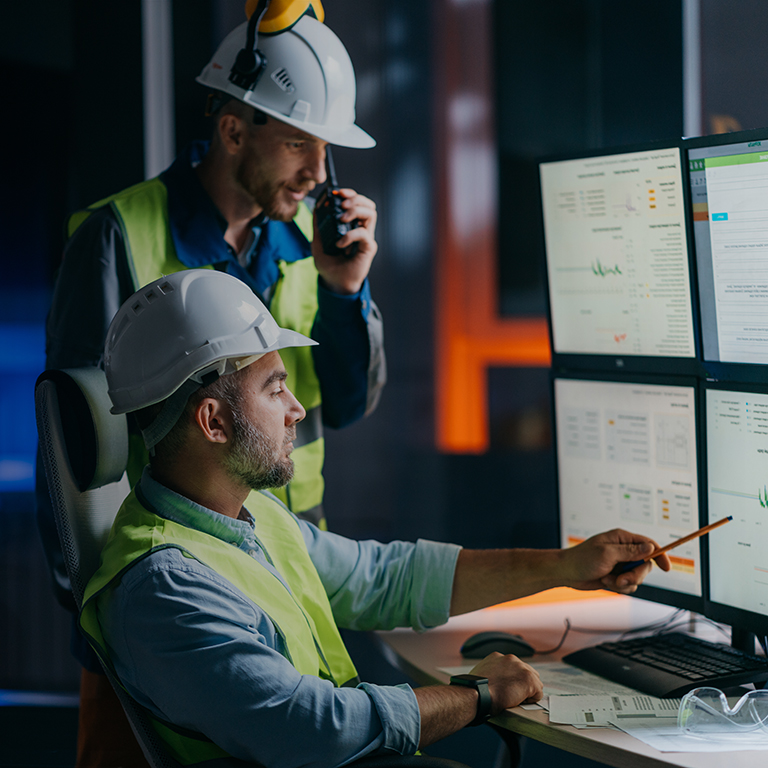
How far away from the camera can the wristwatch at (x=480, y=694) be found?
124cm

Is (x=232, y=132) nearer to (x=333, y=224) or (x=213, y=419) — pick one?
(x=333, y=224)

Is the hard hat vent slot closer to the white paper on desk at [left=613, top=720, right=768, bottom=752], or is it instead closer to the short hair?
the short hair

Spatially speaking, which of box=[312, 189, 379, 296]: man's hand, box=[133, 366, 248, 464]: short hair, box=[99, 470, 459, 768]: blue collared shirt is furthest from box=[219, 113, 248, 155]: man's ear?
box=[99, 470, 459, 768]: blue collared shirt

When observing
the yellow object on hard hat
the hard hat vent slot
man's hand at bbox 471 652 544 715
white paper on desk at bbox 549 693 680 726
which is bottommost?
white paper on desk at bbox 549 693 680 726

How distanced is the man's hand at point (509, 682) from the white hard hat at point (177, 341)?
2.01 feet

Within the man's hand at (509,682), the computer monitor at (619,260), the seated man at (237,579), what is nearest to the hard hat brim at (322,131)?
the computer monitor at (619,260)

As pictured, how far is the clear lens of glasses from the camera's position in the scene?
1.19 meters

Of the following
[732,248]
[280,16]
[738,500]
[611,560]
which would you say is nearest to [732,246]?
[732,248]

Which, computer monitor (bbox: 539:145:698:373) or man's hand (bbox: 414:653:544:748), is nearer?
man's hand (bbox: 414:653:544:748)

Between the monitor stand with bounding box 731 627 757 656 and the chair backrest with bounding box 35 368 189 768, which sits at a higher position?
the chair backrest with bounding box 35 368 189 768

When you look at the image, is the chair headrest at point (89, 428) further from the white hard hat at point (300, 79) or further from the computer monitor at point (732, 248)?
the computer monitor at point (732, 248)

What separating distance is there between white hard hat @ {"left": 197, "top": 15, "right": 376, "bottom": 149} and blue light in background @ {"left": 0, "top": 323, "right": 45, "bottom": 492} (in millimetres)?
1105

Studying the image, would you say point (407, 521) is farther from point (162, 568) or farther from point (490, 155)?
point (162, 568)

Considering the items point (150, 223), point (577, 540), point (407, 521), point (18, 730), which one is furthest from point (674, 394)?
point (18, 730)
